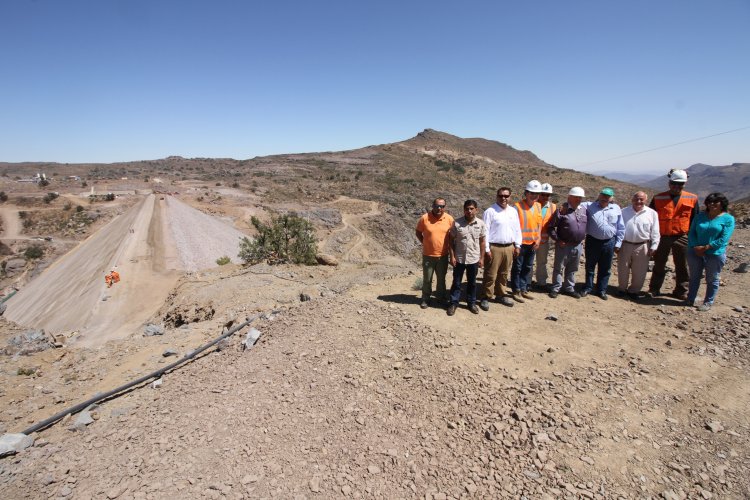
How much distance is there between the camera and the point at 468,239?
539cm

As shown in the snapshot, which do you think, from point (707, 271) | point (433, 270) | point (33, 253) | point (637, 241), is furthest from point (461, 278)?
point (33, 253)

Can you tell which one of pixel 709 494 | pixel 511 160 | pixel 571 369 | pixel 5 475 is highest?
pixel 511 160

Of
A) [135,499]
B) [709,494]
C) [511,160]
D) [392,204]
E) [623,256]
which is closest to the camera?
[709,494]

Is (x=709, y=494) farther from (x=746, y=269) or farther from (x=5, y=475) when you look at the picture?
(x=746, y=269)

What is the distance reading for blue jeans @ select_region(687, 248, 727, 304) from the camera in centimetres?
544

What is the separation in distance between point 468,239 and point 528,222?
1269 mm

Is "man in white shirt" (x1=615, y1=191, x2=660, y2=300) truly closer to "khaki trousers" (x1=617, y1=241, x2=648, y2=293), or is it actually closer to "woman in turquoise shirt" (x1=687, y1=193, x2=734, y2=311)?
"khaki trousers" (x1=617, y1=241, x2=648, y2=293)

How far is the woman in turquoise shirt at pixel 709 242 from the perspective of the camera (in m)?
5.30

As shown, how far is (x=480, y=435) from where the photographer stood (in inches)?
132

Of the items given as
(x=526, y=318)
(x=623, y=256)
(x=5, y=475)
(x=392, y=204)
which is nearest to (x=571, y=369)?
(x=526, y=318)

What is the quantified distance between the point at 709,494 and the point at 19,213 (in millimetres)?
47178

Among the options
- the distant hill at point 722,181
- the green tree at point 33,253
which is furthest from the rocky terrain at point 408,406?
the distant hill at point 722,181

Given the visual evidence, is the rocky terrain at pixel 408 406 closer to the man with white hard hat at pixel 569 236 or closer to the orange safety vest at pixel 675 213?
the man with white hard hat at pixel 569 236

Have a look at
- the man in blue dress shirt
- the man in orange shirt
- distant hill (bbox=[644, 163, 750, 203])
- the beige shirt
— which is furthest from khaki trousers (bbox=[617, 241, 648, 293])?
distant hill (bbox=[644, 163, 750, 203])
